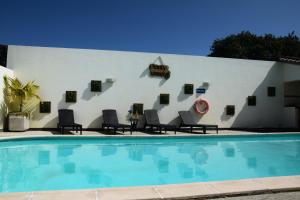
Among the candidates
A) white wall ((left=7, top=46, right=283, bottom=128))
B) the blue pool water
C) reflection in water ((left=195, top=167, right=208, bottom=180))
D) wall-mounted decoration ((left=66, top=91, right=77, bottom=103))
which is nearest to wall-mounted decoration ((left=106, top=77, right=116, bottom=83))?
white wall ((left=7, top=46, right=283, bottom=128))

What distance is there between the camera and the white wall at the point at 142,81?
13.3 m

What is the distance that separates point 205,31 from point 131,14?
5.68m

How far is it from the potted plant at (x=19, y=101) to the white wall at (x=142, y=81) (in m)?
0.41

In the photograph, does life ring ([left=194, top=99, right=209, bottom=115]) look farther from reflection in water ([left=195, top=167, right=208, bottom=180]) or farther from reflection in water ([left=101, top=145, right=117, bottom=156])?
reflection in water ([left=195, top=167, right=208, bottom=180])

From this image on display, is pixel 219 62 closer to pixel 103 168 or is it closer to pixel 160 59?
pixel 160 59

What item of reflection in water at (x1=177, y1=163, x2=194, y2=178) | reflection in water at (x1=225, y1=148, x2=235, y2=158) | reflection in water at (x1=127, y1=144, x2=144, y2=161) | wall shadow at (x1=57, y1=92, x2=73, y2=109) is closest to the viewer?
reflection in water at (x1=177, y1=163, x2=194, y2=178)

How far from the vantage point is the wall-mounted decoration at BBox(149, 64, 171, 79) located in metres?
14.6

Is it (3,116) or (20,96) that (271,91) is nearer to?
(20,96)

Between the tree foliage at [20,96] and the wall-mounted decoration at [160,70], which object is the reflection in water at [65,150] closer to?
the tree foliage at [20,96]

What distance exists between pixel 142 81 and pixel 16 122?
5821 mm

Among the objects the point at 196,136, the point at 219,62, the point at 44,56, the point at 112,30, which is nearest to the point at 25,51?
the point at 44,56

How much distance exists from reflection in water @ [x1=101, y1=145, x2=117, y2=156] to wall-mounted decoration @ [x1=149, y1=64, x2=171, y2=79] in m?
5.61

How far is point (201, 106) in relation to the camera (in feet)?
50.0

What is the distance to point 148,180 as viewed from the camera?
590 centimetres
